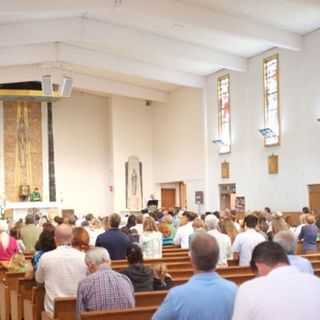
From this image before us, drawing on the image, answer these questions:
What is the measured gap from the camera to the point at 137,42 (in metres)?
17.5

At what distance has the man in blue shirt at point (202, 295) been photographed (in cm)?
282

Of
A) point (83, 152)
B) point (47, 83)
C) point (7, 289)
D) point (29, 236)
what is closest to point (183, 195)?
point (83, 152)

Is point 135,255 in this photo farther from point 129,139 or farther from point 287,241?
point 129,139

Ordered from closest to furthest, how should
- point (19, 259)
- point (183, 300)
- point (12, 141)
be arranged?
point (183, 300) → point (19, 259) → point (12, 141)

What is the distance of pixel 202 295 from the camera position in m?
2.87

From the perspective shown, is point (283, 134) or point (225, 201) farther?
point (225, 201)

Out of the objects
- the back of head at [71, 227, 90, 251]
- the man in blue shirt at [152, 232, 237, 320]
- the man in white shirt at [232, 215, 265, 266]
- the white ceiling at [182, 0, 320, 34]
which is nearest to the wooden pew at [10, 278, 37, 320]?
the back of head at [71, 227, 90, 251]

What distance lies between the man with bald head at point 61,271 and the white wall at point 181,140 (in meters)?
17.5

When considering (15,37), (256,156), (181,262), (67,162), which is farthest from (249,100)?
(181,262)

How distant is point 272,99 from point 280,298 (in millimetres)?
16267

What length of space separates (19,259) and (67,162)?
1884 centimetres

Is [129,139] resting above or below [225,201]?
above

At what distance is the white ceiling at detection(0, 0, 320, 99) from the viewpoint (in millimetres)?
14305

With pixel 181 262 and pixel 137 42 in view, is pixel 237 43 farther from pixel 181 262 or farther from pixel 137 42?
pixel 181 262
